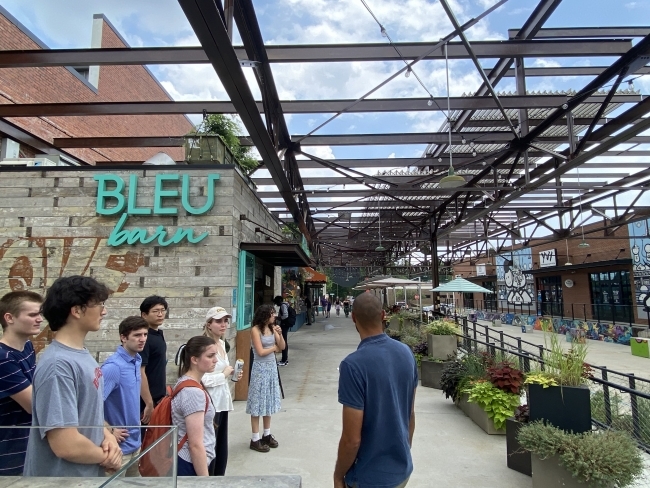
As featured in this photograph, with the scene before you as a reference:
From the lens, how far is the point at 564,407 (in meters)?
3.43

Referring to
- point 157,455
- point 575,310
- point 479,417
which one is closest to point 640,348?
point 575,310

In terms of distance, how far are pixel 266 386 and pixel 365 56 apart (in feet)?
16.3

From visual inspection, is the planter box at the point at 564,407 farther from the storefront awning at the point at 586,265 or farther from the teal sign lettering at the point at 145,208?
the storefront awning at the point at 586,265

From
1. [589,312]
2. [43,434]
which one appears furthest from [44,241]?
[589,312]

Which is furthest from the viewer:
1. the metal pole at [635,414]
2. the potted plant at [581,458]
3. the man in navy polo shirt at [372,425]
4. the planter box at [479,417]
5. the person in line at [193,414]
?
the planter box at [479,417]

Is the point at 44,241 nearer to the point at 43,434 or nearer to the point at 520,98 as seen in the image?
the point at 43,434

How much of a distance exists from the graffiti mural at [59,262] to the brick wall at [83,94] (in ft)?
17.3

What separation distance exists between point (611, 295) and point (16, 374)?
25369 mm

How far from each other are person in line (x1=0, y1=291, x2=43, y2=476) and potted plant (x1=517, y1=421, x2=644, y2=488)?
352 cm

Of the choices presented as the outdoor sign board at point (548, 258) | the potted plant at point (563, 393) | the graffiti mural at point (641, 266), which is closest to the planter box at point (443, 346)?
the potted plant at point (563, 393)

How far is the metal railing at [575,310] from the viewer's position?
18.5 meters

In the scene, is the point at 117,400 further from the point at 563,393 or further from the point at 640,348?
the point at 640,348

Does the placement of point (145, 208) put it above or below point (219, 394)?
above

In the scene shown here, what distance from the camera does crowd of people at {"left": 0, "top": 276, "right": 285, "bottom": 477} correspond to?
1.65 meters
